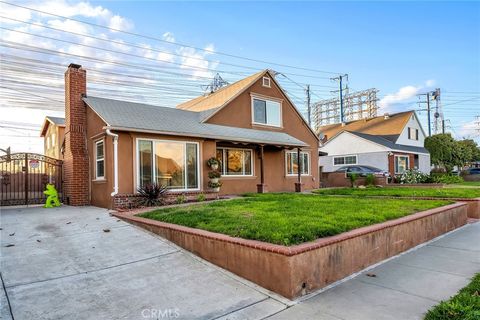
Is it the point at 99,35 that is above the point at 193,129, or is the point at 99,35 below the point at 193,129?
above

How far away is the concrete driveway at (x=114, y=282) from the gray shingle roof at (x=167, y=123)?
16.8 ft

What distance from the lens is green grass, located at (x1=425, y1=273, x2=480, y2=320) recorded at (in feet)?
11.3

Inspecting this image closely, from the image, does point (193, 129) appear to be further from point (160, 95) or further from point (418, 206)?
point (160, 95)

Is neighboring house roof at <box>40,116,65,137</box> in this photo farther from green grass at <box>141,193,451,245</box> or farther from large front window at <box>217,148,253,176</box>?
green grass at <box>141,193,451,245</box>

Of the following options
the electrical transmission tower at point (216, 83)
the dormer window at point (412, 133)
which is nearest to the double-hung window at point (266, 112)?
the electrical transmission tower at point (216, 83)

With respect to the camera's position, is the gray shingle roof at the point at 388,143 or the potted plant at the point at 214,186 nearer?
the potted plant at the point at 214,186

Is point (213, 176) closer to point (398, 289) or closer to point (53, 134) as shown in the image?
point (398, 289)

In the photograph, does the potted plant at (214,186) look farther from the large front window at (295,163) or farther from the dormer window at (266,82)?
the dormer window at (266,82)

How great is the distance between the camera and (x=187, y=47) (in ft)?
86.5

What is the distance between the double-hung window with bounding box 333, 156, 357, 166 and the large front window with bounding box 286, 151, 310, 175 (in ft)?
41.6

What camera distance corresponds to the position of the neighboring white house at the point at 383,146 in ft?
95.2

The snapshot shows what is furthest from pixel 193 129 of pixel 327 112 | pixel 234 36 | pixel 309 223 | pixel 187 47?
pixel 327 112

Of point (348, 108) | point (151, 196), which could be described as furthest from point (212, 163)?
point (348, 108)

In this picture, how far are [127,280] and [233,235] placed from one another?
1.80m
